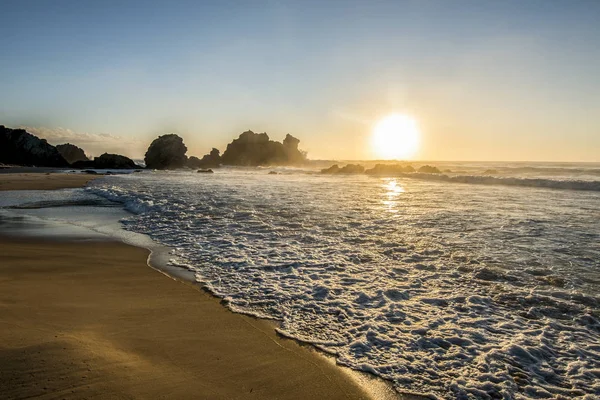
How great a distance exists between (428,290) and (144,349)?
Result: 435cm

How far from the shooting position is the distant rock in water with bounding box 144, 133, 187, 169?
81438 millimetres

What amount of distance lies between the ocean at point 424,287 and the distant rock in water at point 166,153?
73.2m

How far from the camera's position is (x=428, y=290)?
18.3ft

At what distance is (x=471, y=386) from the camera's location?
3.27m

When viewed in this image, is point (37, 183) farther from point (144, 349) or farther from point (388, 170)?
point (388, 170)

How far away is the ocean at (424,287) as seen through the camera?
3584 mm

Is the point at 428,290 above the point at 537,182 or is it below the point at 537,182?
below

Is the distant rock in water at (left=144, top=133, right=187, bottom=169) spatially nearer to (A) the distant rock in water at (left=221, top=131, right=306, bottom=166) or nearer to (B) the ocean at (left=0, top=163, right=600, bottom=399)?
(A) the distant rock in water at (left=221, top=131, right=306, bottom=166)

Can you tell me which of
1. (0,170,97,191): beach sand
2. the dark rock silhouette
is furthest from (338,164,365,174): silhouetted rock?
the dark rock silhouette

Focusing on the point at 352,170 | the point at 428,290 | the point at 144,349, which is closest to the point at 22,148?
the point at 352,170

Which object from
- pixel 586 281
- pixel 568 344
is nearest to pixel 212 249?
pixel 568 344

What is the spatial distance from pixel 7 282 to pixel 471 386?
7008 millimetres

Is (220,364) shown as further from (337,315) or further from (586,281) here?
(586,281)

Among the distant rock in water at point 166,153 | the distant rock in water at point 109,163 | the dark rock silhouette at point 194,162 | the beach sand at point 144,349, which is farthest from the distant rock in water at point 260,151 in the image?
the beach sand at point 144,349
